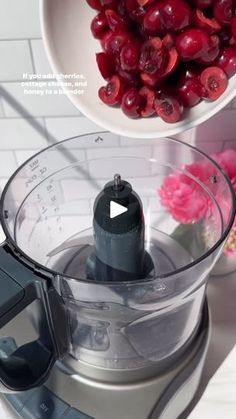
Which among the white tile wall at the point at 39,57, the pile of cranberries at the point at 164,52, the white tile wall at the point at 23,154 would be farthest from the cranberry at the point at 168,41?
the white tile wall at the point at 23,154

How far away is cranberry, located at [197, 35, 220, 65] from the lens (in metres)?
0.42

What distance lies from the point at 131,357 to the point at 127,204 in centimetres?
17

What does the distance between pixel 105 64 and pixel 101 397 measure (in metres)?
0.31

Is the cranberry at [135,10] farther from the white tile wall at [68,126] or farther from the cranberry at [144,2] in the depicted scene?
the white tile wall at [68,126]

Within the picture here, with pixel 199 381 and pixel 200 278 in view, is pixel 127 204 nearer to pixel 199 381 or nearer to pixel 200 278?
pixel 200 278

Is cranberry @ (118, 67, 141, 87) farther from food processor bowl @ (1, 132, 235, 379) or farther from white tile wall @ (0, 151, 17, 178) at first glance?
white tile wall @ (0, 151, 17, 178)

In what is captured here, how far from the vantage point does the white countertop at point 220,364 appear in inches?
22.0

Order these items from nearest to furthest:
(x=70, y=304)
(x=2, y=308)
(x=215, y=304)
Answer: (x=2, y=308) < (x=70, y=304) < (x=215, y=304)

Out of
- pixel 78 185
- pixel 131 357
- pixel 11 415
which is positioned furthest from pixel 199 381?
pixel 78 185

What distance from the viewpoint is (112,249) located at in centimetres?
46

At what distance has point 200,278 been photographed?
1.65 ft

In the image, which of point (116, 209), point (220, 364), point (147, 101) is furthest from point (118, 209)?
point (220, 364)

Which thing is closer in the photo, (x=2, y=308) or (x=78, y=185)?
(x=2, y=308)

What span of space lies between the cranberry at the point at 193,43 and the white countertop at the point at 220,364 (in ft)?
1.16
